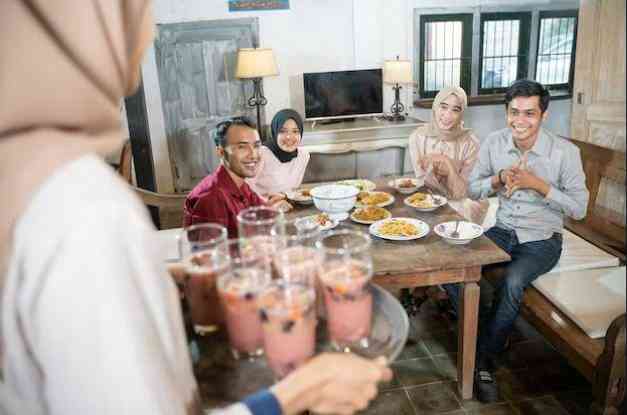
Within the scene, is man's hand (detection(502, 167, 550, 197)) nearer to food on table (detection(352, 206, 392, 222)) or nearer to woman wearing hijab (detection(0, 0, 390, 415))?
food on table (detection(352, 206, 392, 222))

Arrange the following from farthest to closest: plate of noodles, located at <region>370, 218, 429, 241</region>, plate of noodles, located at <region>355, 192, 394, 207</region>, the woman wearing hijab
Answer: plate of noodles, located at <region>355, 192, 394, 207</region> → plate of noodles, located at <region>370, 218, 429, 241</region> → the woman wearing hijab

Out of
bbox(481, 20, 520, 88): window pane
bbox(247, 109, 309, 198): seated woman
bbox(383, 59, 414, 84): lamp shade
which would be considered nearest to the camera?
bbox(247, 109, 309, 198): seated woman

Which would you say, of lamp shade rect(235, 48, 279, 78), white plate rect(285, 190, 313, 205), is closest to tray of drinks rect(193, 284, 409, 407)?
white plate rect(285, 190, 313, 205)

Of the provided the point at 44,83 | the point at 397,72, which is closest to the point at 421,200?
the point at 44,83

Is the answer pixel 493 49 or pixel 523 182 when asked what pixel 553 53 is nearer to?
pixel 493 49

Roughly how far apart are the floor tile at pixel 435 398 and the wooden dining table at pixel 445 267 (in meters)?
0.06

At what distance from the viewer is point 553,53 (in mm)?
4793

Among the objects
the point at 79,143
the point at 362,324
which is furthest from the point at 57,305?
the point at 362,324

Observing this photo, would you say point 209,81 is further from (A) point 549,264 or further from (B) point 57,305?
(B) point 57,305

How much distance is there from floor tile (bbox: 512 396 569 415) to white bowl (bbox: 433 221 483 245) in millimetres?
796

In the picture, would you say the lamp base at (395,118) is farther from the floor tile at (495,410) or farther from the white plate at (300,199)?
the floor tile at (495,410)

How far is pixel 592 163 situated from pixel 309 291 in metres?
0.80

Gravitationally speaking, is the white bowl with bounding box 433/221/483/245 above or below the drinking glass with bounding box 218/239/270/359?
below

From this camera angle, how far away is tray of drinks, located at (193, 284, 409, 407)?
822mm
